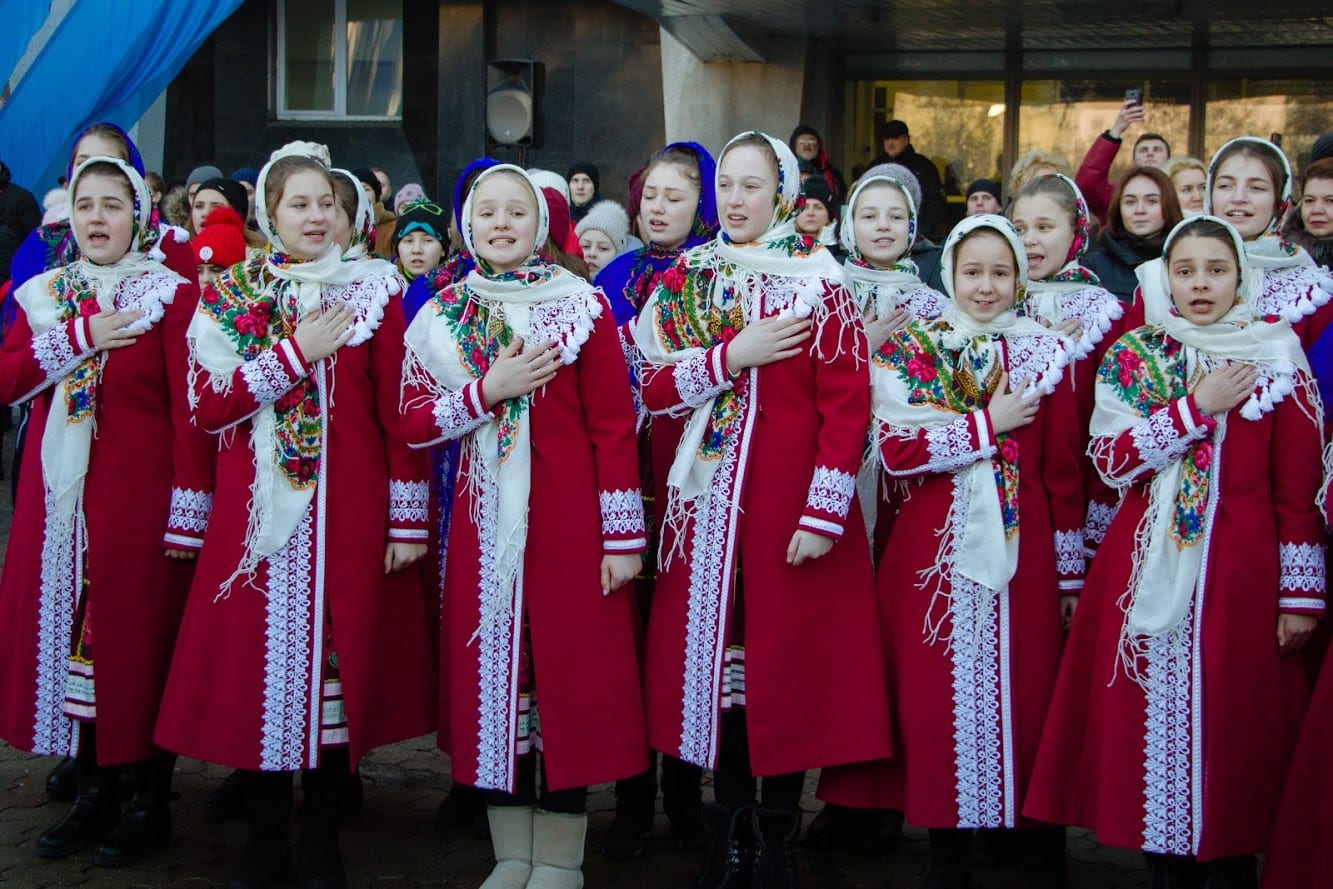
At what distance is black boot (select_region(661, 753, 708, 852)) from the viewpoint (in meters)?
4.84

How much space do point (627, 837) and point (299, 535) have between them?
1385 mm

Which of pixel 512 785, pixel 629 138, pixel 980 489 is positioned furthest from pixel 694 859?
pixel 629 138

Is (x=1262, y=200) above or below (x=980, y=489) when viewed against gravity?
above

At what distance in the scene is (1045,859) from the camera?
4.29 metres

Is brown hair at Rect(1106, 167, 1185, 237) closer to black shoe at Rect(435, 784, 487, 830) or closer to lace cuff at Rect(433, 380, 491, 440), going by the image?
lace cuff at Rect(433, 380, 491, 440)

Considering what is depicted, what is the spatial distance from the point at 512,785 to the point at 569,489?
0.80m

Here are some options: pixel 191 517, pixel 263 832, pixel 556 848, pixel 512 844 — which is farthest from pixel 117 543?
pixel 556 848

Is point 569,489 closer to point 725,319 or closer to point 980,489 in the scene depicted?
point 725,319

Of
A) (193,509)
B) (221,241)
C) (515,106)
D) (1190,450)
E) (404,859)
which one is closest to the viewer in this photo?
(1190,450)

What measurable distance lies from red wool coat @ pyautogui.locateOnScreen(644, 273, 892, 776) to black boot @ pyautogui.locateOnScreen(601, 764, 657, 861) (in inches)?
22.5

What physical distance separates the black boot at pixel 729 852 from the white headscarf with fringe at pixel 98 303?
6.85ft

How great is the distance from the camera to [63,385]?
15.1ft

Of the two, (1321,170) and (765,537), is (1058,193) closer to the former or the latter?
(1321,170)

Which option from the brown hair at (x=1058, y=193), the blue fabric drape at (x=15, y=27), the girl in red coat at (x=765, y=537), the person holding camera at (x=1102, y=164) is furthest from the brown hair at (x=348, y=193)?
the blue fabric drape at (x=15, y=27)
